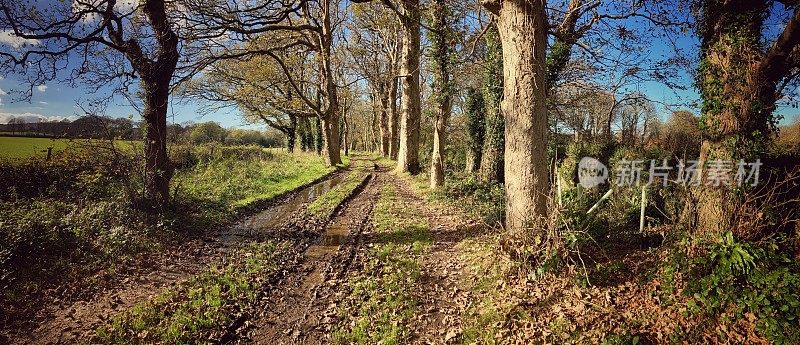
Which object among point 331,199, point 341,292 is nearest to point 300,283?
point 341,292

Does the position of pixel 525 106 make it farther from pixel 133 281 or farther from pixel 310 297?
pixel 133 281

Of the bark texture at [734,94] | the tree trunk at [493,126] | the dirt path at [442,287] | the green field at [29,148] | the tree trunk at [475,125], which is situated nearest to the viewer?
the dirt path at [442,287]

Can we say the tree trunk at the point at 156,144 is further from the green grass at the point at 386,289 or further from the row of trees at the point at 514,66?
the green grass at the point at 386,289

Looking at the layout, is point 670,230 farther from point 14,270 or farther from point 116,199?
point 116,199

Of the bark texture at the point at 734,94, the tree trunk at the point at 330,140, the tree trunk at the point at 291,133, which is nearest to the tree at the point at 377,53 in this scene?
the tree trunk at the point at 330,140

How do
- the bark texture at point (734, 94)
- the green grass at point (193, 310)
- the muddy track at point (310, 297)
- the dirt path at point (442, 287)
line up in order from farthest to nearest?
the bark texture at point (734, 94), the dirt path at point (442, 287), the muddy track at point (310, 297), the green grass at point (193, 310)

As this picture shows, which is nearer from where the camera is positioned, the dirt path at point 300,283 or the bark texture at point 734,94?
the dirt path at point 300,283

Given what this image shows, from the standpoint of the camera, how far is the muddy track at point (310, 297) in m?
4.69

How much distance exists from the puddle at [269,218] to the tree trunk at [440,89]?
4.62 metres

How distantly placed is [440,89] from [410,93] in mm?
3695

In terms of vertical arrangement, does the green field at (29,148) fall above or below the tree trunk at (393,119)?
below

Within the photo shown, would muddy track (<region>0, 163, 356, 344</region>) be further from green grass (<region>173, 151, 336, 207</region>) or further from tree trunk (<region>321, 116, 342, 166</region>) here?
tree trunk (<region>321, 116, 342, 166</region>)

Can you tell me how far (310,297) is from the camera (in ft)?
18.4

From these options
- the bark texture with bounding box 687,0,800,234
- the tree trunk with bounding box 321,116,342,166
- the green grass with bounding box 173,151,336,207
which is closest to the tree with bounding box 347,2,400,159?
the tree trunk with bounding box 321,116,342,166
